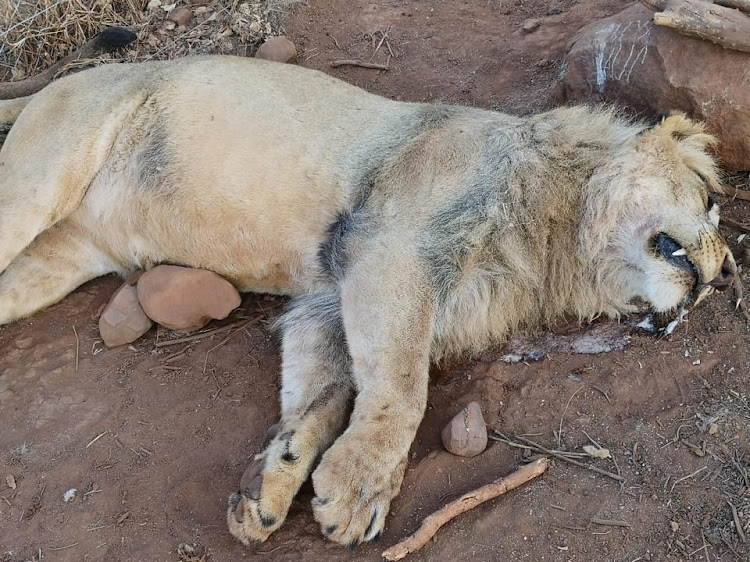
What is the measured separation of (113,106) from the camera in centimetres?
471

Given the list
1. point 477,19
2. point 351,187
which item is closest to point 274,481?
point 351,187

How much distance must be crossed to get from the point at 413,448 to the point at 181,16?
15.3 feet

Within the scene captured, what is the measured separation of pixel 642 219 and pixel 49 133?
3479mm

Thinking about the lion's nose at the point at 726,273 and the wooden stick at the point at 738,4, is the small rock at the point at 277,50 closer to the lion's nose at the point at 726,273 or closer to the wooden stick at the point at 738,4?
the wooden stick at the point at 738,4

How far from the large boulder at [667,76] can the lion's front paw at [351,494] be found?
2.89m

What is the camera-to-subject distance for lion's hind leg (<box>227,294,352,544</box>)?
349 cm

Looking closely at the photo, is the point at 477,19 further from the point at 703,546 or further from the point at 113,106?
the point at 703,546

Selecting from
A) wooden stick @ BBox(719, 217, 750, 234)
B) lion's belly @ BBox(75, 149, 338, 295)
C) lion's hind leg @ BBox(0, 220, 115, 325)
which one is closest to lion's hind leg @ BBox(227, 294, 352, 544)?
lion's belly @ BBox(75, 149, 338, 295)

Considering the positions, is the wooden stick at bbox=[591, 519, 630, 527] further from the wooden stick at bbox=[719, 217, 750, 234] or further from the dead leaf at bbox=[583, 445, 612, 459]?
the wooden stick at bbox=[719, 217, 750, 234]

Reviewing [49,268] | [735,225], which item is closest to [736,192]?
[735,225]

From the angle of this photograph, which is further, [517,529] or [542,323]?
[542,323]

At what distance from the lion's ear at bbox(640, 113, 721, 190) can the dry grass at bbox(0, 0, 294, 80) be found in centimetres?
370

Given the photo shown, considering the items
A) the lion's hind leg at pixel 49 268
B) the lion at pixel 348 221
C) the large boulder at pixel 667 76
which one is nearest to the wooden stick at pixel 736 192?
the large boulder at pixel 667 76

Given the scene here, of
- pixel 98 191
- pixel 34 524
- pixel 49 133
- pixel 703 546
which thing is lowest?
pixel 34 524
